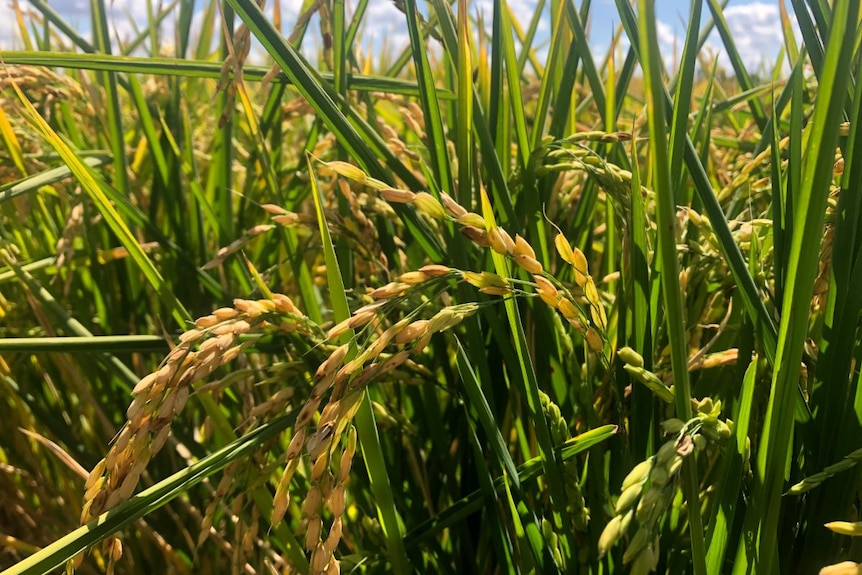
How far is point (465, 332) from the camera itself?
0.79 meters

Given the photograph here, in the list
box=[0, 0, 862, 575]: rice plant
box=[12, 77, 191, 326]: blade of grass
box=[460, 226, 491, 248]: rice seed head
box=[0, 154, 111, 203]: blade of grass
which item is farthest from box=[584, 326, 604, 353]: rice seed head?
box=[0, 154, 111, 203]: blade of grass

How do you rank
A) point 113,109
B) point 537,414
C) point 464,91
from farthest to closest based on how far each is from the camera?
point 113,109 → point 464,91 → point 537,414

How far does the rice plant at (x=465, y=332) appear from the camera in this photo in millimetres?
477

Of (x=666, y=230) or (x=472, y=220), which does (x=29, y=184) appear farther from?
(x=666, y=230)

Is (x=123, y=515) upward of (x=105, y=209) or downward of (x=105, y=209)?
downward

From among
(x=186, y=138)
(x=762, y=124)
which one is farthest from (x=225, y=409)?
(x=762, y=124)

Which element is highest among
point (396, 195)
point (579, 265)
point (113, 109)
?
point (113, 109)

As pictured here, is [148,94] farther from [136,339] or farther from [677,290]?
[677,290]

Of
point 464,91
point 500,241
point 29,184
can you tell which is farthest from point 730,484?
point 29,184

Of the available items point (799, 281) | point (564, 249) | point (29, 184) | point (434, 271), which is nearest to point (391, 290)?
point (434, 271)

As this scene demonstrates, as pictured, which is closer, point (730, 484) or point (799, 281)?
point (799, 281)

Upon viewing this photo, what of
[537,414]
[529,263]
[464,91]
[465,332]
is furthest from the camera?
[465,332]

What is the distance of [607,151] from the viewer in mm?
1068

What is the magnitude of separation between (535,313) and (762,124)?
63 centimetres
